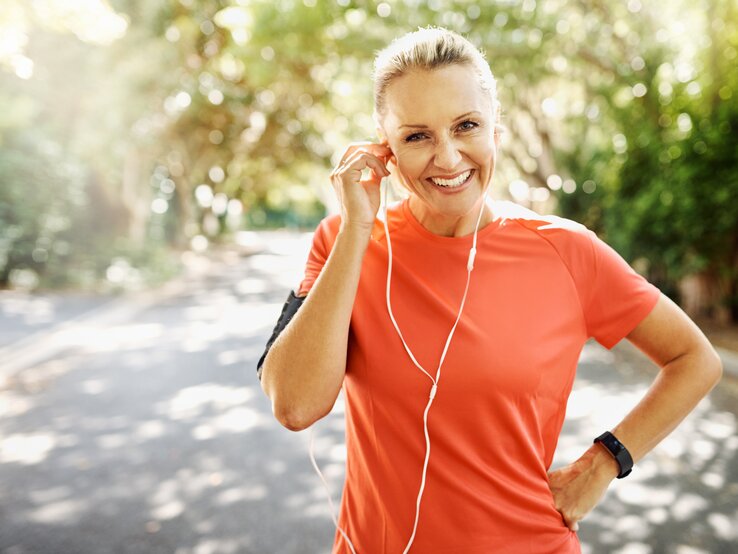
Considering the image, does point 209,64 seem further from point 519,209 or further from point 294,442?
point 519,209

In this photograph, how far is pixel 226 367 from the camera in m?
8.59

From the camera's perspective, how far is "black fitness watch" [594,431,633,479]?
1.86 metres

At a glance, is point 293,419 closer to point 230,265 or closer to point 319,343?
point 319,343

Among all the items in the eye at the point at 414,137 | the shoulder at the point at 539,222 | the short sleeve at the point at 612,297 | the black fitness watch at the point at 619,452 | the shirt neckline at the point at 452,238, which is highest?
the eye at the point at 414,137

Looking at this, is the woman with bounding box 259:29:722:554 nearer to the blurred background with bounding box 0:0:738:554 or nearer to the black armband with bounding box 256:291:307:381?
the black armband with bounding box 256:291:307:381

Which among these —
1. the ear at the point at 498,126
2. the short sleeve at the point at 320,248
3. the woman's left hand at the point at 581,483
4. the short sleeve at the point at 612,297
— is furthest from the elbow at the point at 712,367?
the short sleeve at the point at 320,248

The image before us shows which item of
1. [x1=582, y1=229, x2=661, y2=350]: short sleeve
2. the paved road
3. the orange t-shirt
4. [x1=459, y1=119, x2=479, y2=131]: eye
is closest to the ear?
[x1=459, y1=119, x2=479, y2=131]: eye

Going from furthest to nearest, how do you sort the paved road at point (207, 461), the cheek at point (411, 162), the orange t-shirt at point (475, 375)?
the paved road at point (207, 461), the cheek at point (411, 162), the orange t-shirt at point (475, 375)

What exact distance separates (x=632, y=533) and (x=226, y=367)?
5806 millimetres

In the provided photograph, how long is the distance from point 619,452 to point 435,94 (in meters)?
1.16

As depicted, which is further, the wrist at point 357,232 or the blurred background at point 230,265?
the blurred background at point 230,265

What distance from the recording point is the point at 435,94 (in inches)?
62.2

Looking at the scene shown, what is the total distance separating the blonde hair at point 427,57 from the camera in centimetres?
157

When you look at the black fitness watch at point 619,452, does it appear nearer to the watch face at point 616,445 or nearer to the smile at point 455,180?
the watch face at point 616,445
